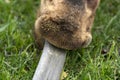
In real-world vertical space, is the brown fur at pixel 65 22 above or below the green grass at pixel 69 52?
above

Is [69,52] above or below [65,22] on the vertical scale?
below

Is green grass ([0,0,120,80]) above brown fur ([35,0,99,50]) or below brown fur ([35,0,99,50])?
below

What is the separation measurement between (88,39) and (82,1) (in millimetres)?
449

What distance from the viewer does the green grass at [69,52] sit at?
4172 mm

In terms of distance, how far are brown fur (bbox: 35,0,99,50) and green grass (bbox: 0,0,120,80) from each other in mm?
522

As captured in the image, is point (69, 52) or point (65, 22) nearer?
point (65, 22)

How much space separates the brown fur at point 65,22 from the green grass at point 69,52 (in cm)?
52

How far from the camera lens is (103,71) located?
412 centimetres

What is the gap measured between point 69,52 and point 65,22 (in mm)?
803

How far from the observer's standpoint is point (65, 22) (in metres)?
3.71

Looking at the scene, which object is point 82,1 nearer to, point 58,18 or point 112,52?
point 58,18

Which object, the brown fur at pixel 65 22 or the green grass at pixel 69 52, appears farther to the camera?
the green grass at pixel 69 52

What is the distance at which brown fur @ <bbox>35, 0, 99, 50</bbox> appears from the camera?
12.2ft

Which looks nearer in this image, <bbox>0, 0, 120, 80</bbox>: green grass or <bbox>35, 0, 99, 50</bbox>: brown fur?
<bbox>35, 0, 99, 50</bbox>: brown fur
